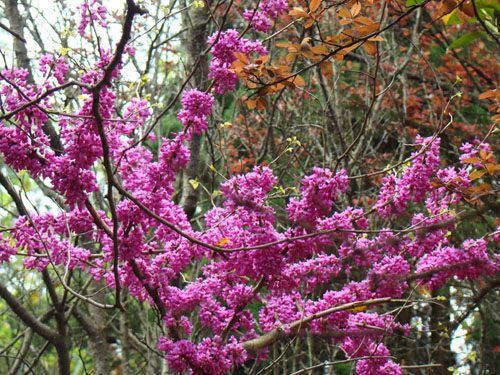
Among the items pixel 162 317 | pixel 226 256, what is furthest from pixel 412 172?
pixel 162 317

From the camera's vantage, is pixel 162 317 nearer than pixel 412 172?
No

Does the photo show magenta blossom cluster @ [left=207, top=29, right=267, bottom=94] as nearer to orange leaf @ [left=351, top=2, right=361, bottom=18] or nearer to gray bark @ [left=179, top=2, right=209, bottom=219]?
orange leaf @ [left=351, top=2, right=361, bottom=18]

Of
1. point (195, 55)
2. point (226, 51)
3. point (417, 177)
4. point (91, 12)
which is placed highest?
point (195, 55)

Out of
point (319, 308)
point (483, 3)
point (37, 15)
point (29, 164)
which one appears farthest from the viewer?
point (37, 15)

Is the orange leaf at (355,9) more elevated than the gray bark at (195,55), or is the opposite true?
the gray bark at (195,55)

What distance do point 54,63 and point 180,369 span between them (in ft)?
5.20

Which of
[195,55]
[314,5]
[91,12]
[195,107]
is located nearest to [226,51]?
[195,107]

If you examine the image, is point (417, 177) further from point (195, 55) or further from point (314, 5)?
point (195, 55)

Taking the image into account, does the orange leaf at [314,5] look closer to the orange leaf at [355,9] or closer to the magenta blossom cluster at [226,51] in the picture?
the orange leaf at [355,9]

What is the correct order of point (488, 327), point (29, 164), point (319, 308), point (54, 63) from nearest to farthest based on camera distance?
point (29, 164) → point (54, 63) → point (319, 308) → point (488, 327)

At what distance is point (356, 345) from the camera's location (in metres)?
2.95

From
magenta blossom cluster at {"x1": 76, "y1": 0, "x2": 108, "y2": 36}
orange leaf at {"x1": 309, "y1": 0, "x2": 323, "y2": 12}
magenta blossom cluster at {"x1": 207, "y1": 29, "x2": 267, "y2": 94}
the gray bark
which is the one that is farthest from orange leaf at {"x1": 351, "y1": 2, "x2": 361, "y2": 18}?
the gray bark

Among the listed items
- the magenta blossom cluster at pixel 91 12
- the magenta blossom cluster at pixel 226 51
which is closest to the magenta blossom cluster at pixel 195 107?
the magenta blossom cluster at pixel 226 51

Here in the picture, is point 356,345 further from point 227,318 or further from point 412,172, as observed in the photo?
point 412,172
